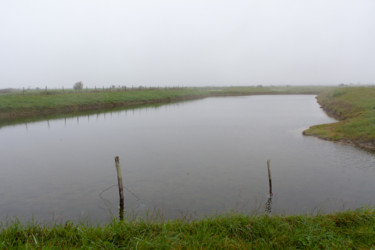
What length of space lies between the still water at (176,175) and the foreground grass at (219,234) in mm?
927

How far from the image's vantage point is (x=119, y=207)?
8.51m

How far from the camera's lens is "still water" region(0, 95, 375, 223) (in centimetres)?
848

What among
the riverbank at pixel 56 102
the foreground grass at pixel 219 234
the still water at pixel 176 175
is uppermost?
the riverbank at pixel 56 102

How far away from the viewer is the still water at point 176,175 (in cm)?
848

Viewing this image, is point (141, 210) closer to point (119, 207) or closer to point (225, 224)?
point (119, 207)

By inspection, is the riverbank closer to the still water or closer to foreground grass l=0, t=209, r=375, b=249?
the still water

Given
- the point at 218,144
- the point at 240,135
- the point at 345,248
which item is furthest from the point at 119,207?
the point at 240,135

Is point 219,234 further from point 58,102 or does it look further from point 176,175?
point 58,102

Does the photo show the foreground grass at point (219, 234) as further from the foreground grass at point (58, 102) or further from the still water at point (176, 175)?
the foreground grass at point (58, 102)

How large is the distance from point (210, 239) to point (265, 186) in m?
5.66

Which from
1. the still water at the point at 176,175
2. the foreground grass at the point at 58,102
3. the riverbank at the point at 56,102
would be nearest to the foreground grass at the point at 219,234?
the still water at the point at 176,175

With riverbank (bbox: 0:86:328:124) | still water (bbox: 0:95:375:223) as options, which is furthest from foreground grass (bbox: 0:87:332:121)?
still water (bbox: 0:95:375:223)

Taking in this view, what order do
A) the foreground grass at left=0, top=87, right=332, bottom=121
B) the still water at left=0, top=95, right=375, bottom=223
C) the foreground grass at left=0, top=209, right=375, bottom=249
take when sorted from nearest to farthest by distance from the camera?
the foreground grass at left=0, top=209, right=375, bottom=249
the still water at left=0, top=95, right=375, bottom=223
the foreground grass at left=0, top=87, right=332, bottom=121

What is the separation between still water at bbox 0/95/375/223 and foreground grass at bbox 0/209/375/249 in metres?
0.93
